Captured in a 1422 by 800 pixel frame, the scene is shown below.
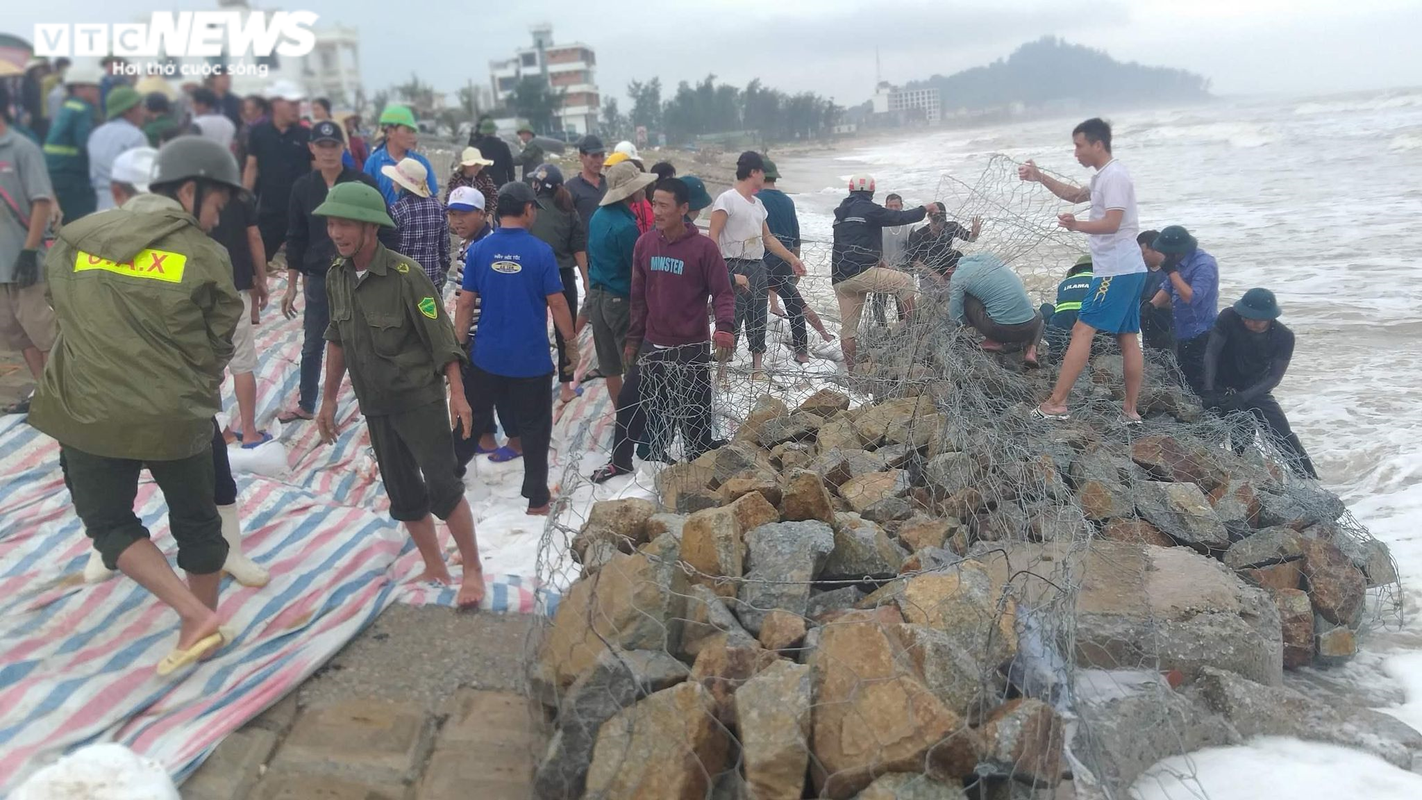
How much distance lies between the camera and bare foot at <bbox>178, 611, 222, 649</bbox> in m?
2.88

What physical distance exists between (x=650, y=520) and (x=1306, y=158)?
32.6m

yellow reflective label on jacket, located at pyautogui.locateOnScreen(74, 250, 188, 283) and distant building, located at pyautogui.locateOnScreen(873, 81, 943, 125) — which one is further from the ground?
distant building, located at pyautogui.locateOnScreen(873, 81, 943, 125)

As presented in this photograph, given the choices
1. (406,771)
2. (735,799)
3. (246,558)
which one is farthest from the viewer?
(246,558)

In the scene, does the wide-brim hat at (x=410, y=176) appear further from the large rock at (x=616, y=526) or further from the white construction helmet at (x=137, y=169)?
the large rock at (x=616, y=526)

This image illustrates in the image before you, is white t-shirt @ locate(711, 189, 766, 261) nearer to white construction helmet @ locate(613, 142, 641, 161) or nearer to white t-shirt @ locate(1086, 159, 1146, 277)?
white construction helmet @ locate(613, 142, 641, 161)

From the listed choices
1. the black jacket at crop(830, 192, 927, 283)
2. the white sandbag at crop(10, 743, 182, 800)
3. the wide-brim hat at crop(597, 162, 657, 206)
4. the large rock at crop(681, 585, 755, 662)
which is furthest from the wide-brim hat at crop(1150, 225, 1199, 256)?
the white sandbag at crop(10, 743, 182, 800)


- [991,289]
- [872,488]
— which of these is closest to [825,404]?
[872,488]

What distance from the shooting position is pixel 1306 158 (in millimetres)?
28453

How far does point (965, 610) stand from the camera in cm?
254

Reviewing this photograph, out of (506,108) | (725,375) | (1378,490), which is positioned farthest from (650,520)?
(506,108)

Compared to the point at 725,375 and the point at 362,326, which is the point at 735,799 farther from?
the point at 725,375

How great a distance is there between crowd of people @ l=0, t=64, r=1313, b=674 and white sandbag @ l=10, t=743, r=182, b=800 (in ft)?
2.40

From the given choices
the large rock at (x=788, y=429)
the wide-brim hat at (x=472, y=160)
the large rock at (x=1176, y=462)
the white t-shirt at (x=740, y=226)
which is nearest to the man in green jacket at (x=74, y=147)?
the wide-brim hat at (x=472, y=160)

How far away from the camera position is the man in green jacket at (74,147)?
4781 millimetres
